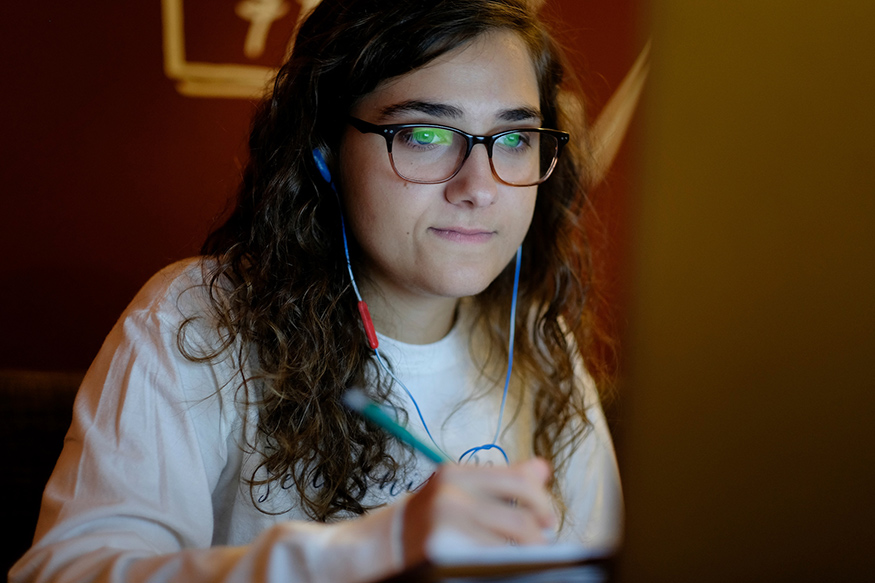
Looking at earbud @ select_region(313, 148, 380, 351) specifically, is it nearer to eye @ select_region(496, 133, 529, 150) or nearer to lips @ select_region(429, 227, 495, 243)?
lips @ select_region(429, 227, 495, 243)

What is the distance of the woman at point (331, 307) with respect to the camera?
90 cm

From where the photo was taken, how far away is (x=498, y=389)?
1294 millimetres

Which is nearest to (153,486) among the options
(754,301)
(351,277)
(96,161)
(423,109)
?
(351,277)

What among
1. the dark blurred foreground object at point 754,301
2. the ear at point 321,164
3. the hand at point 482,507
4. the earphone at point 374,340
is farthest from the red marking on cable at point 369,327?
the dark blurred foreground object at point 754,301

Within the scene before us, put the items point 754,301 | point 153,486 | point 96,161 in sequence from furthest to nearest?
1. point 96,161
2. point 153,486
3. point 754,301

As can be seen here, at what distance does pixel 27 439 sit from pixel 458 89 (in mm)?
969

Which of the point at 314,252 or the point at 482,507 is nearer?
the point at 482,507

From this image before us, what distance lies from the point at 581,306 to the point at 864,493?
949mm

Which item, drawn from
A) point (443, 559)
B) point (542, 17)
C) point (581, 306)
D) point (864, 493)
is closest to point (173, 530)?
point (443, 559)

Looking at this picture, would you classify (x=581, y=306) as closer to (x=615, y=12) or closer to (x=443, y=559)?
(x=615, y=12)

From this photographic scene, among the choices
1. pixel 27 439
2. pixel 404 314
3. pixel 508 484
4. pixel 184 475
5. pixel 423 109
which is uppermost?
pixel 423 109

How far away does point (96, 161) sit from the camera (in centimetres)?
144

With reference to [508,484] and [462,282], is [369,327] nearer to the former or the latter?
[462,282]

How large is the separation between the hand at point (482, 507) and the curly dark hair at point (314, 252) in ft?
1.69
